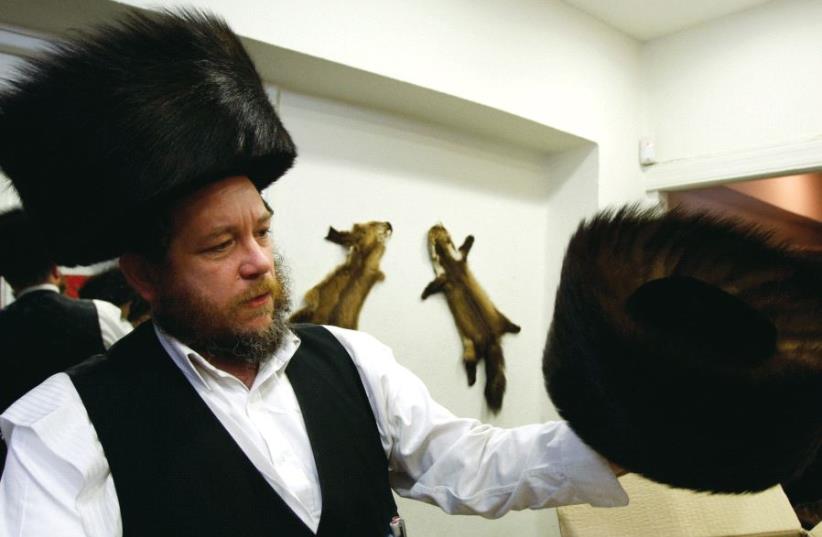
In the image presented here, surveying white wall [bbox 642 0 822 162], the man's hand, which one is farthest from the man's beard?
white wall [bbox 642 0 822 162]

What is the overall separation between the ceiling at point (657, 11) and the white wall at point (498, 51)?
0.15 feet

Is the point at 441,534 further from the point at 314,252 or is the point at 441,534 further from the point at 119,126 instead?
the point at 119,126

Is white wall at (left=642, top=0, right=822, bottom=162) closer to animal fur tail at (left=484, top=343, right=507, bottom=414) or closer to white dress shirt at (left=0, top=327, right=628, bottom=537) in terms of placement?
animal fur tail at (left=484, top=343, right=507, bottom=414)

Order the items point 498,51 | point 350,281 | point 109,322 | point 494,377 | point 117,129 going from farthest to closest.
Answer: point 494,377
point 498,51
point 350,281
point 109,322
point 117,129

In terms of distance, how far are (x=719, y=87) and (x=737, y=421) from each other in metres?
1.98

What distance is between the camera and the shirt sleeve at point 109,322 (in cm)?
135

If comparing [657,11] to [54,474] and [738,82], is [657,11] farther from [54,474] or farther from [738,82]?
[54,474]

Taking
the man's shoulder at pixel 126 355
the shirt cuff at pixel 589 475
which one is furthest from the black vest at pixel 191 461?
the shirt cuff at pixel 589 475

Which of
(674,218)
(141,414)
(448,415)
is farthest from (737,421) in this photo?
(141,414)

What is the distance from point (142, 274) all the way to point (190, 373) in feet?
0.65

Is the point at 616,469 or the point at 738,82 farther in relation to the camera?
the point at 738,82

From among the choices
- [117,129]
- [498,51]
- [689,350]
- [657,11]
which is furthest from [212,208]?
[657,11]

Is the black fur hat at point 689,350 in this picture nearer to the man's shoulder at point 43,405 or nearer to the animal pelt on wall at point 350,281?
the man's shoulder at point 43,405

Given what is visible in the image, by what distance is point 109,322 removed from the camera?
137cm
